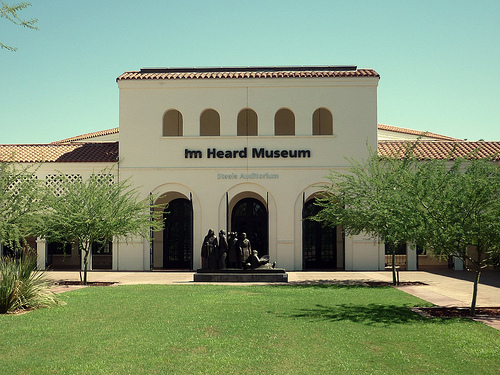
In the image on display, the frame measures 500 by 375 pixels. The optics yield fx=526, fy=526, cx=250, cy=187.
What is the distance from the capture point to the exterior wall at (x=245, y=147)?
26.3 metres

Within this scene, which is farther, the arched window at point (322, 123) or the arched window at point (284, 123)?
the arched window at point (284, 123)

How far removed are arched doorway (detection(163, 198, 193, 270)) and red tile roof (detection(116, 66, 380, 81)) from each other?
6.69 m

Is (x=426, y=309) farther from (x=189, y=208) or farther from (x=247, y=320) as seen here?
(x=189, y=208)

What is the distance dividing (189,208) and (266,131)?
5944 mm

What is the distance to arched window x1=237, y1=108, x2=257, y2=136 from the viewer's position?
28578mm

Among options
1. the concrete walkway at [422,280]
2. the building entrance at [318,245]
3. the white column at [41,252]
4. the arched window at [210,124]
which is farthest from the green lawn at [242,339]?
the arched window at [210,124]

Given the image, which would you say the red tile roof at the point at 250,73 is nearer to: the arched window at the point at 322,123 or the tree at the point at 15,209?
the arched window at the point at 322,123

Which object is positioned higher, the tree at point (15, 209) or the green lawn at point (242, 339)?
the tree at point (15, 209)

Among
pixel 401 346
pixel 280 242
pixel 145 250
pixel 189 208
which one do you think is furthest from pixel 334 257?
pixel 401 346

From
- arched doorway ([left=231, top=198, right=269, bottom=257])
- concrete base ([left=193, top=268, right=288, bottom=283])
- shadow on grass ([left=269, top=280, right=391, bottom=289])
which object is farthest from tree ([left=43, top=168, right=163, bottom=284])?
arched doorway ([left=231, top=198, right=269, bottom=257])

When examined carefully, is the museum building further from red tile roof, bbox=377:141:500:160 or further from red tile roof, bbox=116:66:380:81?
red tile roof, bbox=377:141:500:160

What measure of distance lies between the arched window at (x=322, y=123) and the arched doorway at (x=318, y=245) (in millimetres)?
3953

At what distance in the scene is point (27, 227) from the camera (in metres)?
19.2

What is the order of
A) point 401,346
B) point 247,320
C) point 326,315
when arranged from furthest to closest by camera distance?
point 326,315 → point 247,320 → point 401,346
